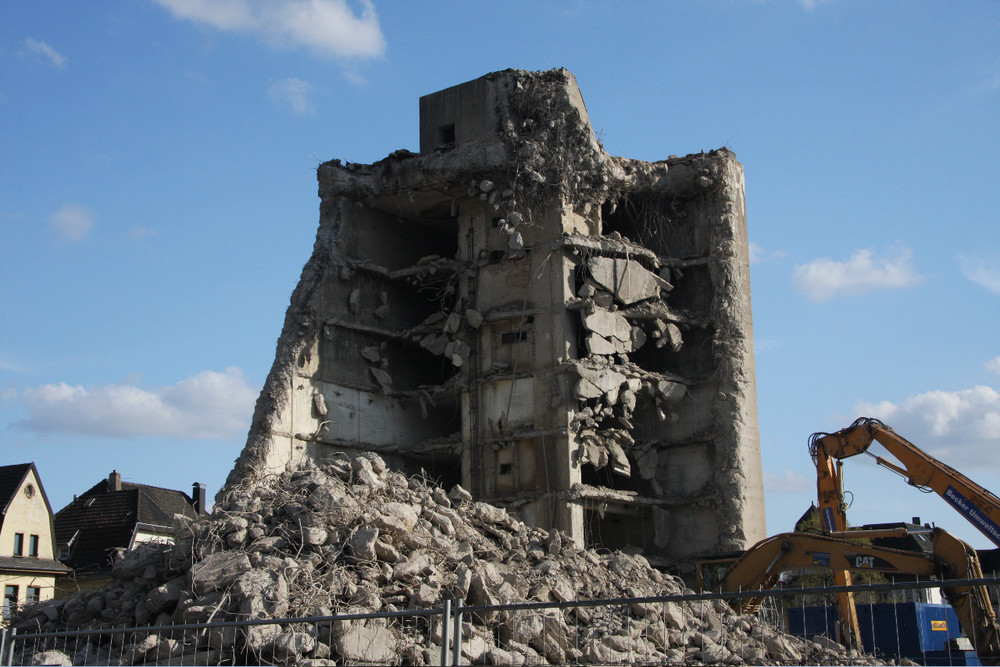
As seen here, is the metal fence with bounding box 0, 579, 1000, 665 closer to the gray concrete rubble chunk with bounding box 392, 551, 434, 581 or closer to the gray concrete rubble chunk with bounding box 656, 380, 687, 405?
the gray concrete rubble chunk with bounding box 392, 551, 434, 581

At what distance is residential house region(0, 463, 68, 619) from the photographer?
2914cm

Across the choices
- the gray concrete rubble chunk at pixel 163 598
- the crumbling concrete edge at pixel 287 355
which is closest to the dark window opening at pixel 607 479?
the crumbling concrete edge at pixel 287 355

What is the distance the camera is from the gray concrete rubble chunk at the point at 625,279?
24531 millimetres

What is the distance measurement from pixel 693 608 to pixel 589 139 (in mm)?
13293

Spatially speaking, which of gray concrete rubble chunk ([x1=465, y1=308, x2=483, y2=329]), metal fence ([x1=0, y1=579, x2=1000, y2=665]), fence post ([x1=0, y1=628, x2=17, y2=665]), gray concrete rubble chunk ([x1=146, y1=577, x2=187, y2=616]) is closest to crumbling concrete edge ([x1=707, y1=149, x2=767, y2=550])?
gray concrete rubble chunk ([x1=465, y1=308, x2=483, y2=329])

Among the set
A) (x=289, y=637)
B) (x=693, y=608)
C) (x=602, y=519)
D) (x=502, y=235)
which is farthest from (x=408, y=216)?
(x=289, y=637)

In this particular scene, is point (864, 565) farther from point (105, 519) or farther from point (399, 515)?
point (105, 519)

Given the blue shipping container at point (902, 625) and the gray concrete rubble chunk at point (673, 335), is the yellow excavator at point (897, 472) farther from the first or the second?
the gray concrete rubble chunk at point (673, 335)

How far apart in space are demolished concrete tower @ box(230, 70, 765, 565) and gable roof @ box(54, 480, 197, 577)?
10667 millimetres

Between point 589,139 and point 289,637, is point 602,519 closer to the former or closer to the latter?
point 589,139

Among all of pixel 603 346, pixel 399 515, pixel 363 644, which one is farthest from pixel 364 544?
pixel 603 346

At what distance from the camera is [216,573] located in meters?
12.5

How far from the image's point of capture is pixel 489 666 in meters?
11.0

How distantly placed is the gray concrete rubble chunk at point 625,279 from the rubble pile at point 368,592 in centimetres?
939
